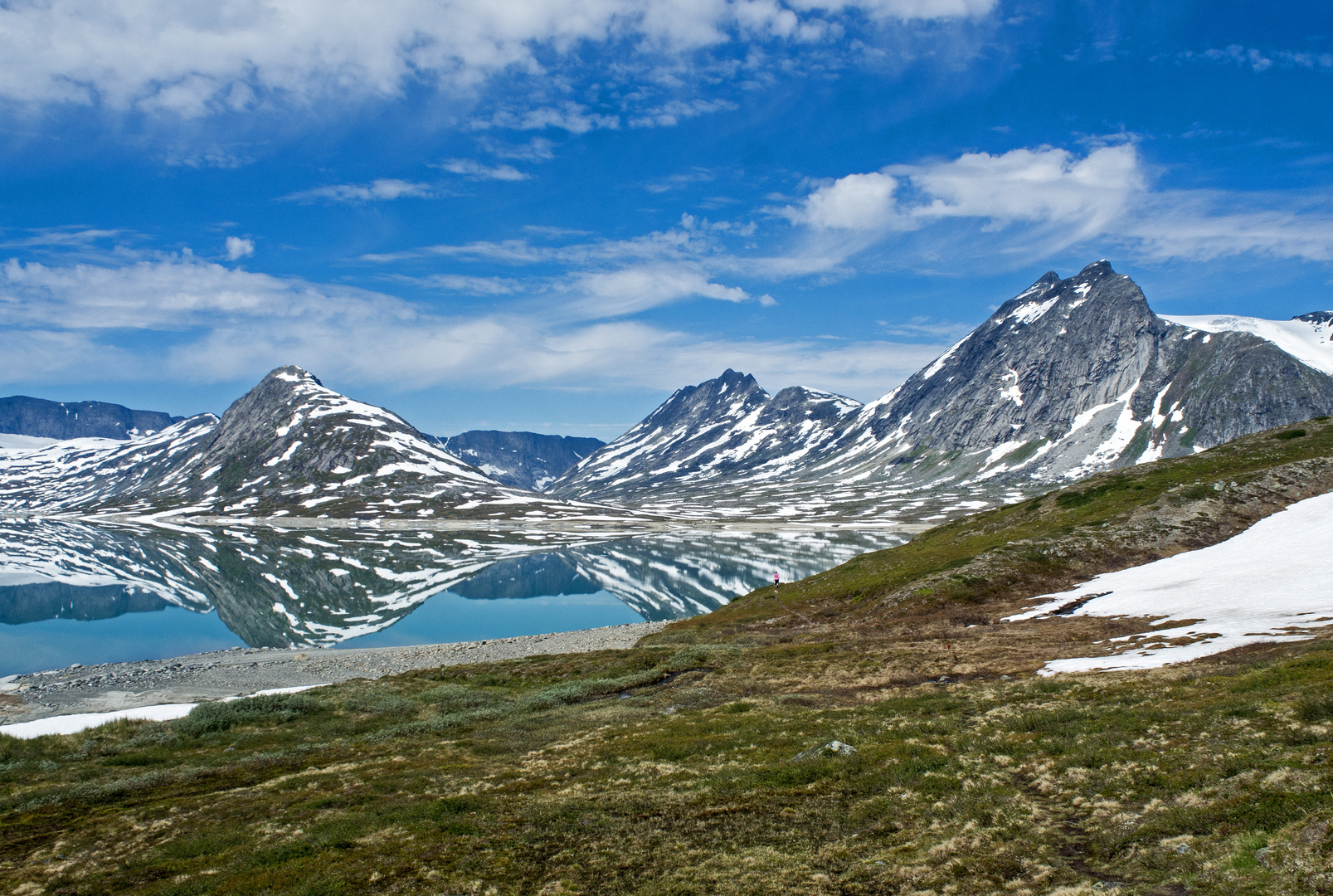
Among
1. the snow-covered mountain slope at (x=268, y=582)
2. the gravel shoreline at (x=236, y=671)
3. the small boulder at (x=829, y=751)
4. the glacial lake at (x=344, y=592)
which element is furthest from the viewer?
the snow-covered mountain slope at (x=268, y=582)

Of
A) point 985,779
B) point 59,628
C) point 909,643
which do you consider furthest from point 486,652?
point 59,628

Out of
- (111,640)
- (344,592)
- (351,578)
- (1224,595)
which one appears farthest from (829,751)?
(351,578)

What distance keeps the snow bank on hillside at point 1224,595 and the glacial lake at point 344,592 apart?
63836 millimetres

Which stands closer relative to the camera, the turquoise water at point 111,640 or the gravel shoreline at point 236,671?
the gravel shoreline at point 236,671

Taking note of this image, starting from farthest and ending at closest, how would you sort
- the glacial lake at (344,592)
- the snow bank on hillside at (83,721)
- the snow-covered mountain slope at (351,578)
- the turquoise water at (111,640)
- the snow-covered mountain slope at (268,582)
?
the snow-covered mountain slope at (351,578), the snow-covered mountain slope at (268,582), the glacial lake at (344,592), the turquoise water at (111,640), the snow bank on hillside at (83,721)

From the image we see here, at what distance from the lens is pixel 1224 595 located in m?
45.2

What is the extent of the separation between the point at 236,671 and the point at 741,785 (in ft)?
212

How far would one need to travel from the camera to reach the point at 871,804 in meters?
20.9

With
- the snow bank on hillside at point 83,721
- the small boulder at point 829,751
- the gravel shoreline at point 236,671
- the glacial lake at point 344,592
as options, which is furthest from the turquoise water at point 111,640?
the small boulder at point 829,751

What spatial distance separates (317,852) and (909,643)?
1635 inches

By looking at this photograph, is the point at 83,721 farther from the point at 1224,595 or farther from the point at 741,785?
the point at 1224,595

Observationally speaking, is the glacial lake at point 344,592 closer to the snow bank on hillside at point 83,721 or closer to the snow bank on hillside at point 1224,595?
the snow bank on hillside at point 83,721

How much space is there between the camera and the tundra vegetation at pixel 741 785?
16203 mm

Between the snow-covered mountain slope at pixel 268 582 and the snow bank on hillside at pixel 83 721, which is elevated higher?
the snow-covered mountain slope at pixel 268 582
